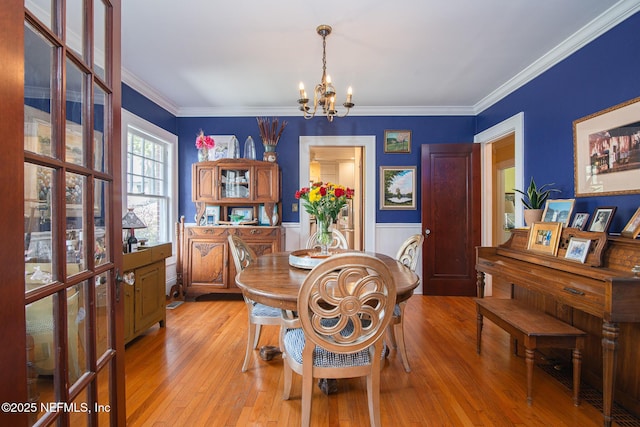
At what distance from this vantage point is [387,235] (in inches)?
168

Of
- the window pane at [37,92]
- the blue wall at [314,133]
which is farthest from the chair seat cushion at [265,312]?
the blue wall at [314,133]

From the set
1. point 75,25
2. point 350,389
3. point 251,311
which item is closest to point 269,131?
point 251,311

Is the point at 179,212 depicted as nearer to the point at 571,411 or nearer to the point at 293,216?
the point at 293,216

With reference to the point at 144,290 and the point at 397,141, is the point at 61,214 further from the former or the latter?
the point at 397,141

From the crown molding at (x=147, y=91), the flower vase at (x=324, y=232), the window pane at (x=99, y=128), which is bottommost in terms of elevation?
the flower vase at (x=324, y=232)

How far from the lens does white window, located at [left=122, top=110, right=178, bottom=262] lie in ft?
10.9

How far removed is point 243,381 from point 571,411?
203 cm

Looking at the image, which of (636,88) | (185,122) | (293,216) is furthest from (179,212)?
(636,88)

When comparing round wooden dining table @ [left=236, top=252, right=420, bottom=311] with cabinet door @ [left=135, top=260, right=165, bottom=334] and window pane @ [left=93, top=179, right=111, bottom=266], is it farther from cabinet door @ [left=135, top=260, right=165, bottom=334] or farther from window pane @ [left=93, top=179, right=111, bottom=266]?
cabinet door @ [left=135, top=260, right=165, bottom=334]

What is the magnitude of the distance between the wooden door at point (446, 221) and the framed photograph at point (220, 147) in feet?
9.04

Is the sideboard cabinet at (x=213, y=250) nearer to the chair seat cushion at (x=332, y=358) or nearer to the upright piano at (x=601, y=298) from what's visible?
the chair seat cushion at (x=332, y=358)

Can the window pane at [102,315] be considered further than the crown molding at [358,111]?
A: No

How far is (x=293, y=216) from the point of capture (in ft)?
14.0

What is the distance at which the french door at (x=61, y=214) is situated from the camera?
658 mm
